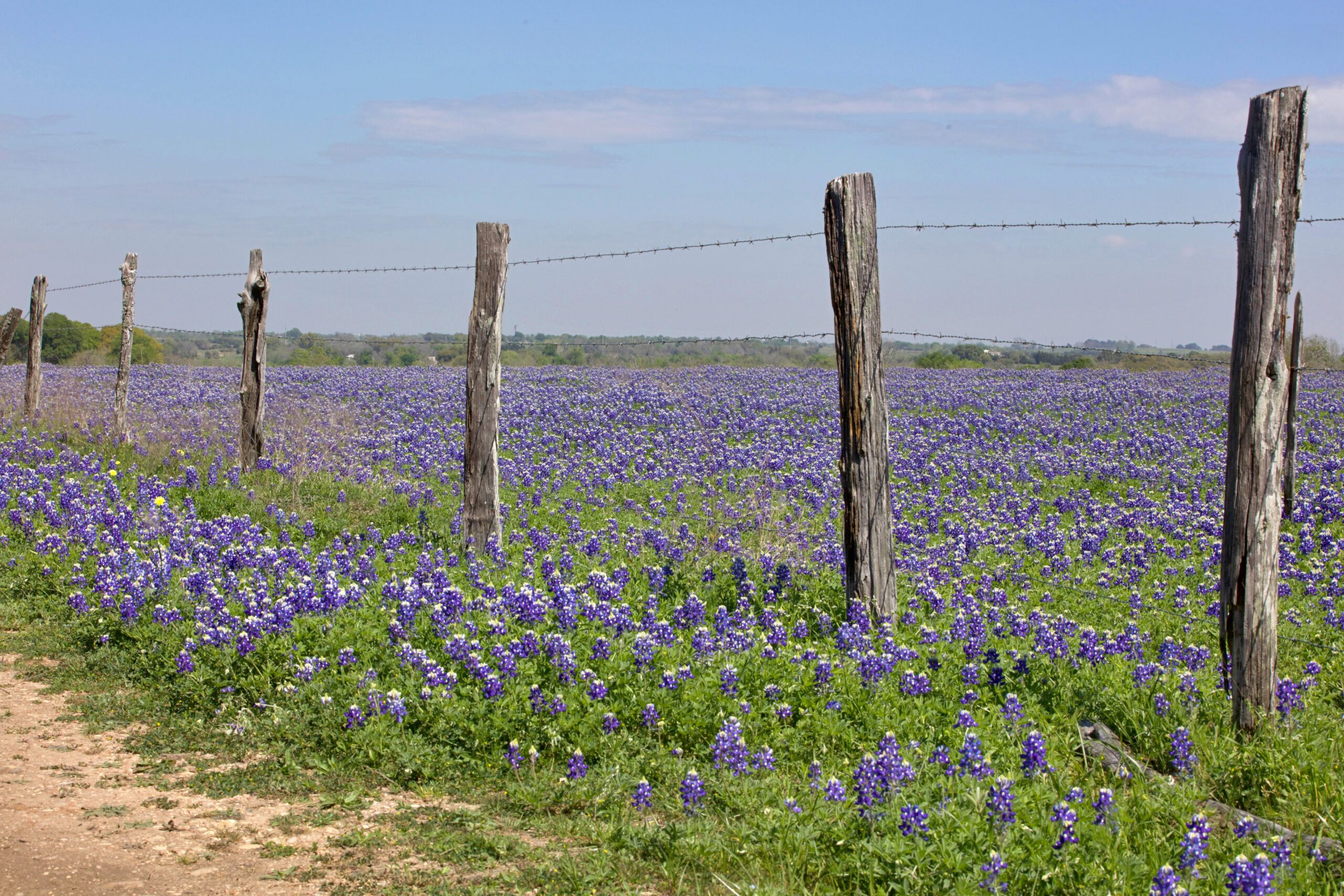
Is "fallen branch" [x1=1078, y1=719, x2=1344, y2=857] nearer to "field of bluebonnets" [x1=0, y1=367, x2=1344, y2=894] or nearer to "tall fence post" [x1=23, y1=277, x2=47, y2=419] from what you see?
"field of bluebonnets" [x1=0, y1=367, x2=1344, y2=894]

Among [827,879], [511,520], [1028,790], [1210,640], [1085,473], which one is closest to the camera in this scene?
[827,879]

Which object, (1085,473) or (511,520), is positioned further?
(1085,473)

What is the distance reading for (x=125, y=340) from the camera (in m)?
15.7

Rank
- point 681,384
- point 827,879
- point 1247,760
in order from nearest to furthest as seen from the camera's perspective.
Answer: point 827,879, point 1247,760, point 681,384

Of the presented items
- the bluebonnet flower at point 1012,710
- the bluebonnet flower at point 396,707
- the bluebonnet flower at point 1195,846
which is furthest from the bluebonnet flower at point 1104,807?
the bluebonnet flower at point 396,707

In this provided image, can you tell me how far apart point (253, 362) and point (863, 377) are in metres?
9.04

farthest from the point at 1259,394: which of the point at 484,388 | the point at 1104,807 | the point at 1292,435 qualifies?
the point at 1292,435

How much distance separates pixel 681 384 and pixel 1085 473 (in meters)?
15.5

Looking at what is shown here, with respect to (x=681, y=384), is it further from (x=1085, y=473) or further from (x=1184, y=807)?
(x=1184, y=807)

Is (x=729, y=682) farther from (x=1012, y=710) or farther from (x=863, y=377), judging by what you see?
(x=863, y=377)

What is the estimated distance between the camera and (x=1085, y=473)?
15.3 m

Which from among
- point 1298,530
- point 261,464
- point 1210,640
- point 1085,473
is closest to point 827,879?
point 1210,640

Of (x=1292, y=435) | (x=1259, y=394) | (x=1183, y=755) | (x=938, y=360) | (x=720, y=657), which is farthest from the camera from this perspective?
(x=938, y=360)

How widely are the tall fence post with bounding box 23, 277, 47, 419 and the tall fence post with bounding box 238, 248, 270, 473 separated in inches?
237
